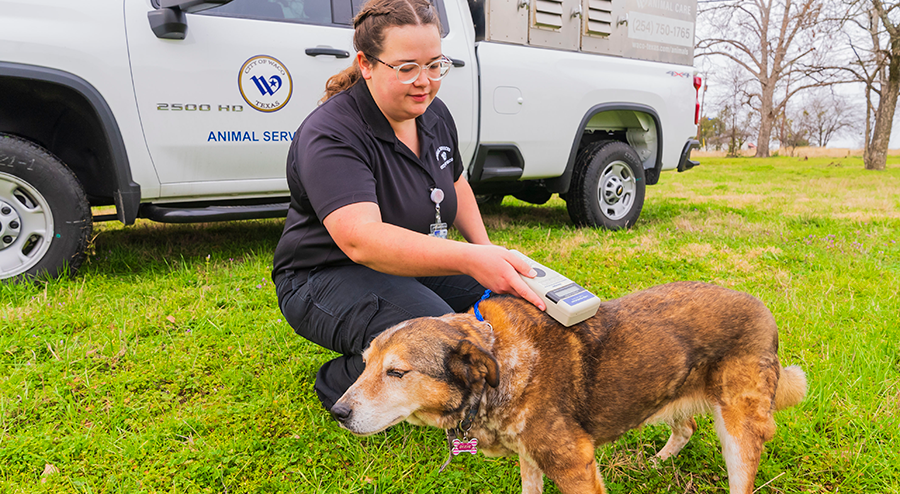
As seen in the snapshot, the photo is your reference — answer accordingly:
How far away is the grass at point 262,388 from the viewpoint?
202cm

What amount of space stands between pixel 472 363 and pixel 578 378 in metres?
0.38

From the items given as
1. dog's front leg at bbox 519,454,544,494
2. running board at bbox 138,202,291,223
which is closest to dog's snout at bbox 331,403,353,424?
dog's front leg at bbox 519,454,544,494

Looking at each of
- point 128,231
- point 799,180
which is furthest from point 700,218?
point 799,180

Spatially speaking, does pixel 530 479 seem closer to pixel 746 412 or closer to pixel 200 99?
pixel 746 412

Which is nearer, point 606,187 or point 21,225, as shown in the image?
point 21,225

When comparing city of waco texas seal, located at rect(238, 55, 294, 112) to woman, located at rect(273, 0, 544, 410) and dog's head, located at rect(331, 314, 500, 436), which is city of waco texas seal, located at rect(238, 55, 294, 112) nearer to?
woman, located at rect(273, 0, 544, 410)

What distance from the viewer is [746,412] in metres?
1.77

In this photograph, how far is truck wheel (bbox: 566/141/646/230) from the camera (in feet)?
18.0

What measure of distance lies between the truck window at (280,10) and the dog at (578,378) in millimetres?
2870

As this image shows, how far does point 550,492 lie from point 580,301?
0.86 meters

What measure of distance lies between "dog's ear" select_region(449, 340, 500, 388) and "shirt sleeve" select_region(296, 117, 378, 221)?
0.67m

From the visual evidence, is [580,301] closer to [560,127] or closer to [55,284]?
[55,284]

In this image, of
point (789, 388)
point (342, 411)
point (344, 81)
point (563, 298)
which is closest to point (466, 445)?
point (342, 411)

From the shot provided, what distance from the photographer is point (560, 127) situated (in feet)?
16.6
